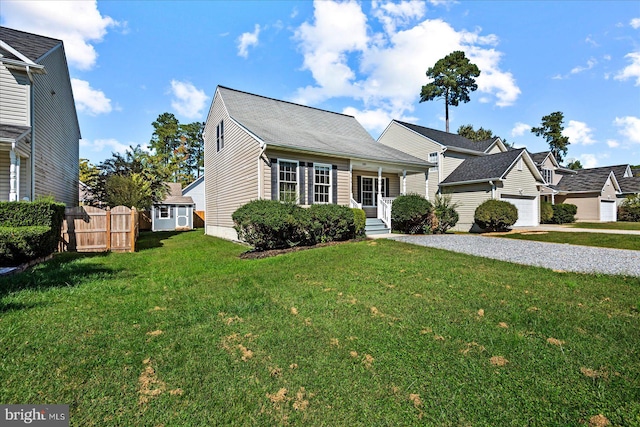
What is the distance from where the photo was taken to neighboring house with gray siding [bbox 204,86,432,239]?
37.3 feet

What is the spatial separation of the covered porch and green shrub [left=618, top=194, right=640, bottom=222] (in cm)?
2332

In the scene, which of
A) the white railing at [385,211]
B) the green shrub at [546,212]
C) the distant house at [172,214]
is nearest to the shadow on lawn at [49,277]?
the white railing at [385,211]

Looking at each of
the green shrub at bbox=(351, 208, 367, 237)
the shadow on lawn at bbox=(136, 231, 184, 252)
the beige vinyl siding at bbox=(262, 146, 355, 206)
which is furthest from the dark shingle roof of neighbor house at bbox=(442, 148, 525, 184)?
the shadow on lawn at bbox=(136, 231, 184, 252)

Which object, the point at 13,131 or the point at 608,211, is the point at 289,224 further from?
the point at 608,211

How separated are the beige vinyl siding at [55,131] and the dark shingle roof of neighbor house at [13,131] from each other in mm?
967

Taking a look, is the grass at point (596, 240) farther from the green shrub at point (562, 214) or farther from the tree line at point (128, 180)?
the tree line at point (128, 180)

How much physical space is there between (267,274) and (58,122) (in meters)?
13.3

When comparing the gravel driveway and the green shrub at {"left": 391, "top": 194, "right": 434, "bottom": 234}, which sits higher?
the green shrub at {"left": 391, "top": 194, "right": 434, "bottom": 234}

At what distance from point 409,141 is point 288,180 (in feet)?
48.0

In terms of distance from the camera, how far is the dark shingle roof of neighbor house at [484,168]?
17.4 meters

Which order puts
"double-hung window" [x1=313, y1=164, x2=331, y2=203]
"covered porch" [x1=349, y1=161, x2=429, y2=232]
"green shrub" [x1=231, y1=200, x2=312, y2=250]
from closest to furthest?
"green shrub" [x1=231, y1=200, x2=312, y2=250] → "double-hung window" [x1=313, y1=164, x2=331, y2=203] → "covered porch" [x1=349, y1=161, x2=429, y2=232]

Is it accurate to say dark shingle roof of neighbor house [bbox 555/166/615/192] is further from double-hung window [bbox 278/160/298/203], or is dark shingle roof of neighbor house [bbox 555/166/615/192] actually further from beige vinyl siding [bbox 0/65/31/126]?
beige vinyl siding [bbox 0/65/31/126]

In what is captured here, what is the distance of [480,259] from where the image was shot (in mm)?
7566

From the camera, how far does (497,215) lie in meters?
15.4
